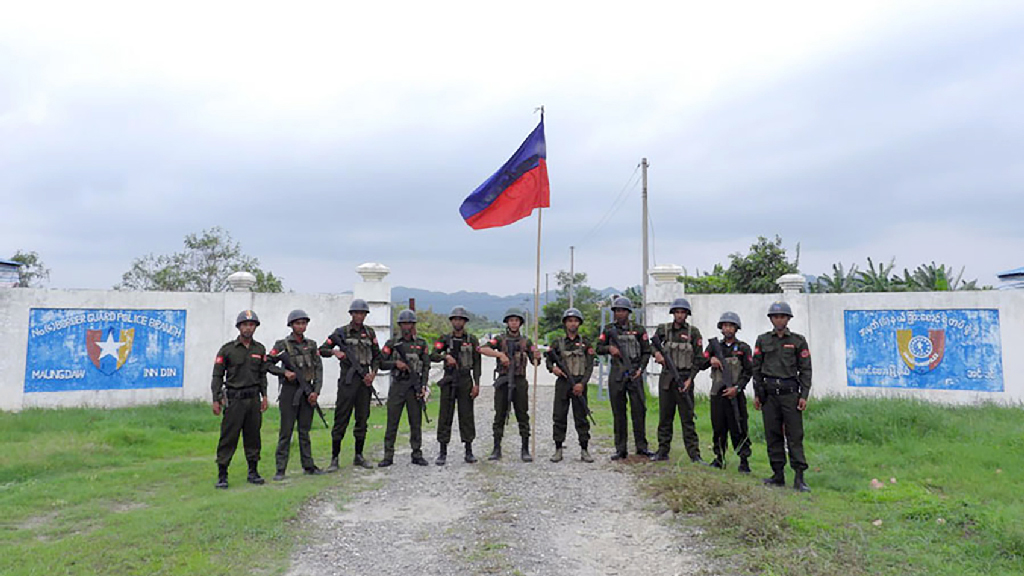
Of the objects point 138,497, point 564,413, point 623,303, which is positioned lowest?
point 138,497

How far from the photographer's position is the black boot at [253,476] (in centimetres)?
652

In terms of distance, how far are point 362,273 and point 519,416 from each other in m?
5.81

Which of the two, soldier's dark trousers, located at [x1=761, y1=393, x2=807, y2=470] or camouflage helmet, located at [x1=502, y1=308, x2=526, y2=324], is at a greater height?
camouflage helmet, located at [x1=502, y1=308, x2=526, y2=324]

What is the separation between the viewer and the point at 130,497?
6.11m

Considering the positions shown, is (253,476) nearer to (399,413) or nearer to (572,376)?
(399,413)

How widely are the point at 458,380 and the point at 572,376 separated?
1351 mm

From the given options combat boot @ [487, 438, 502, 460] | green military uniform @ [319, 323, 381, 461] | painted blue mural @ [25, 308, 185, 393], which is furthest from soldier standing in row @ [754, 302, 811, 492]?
painted blue mural @ [25, 308, 185, 393]

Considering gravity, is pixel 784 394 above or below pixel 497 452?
above

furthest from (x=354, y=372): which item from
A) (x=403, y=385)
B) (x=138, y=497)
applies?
(x=138, y=497)

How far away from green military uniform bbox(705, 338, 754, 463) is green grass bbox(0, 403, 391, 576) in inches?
161

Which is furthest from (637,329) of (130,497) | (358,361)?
(130,497)

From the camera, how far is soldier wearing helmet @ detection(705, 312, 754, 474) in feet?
22.2

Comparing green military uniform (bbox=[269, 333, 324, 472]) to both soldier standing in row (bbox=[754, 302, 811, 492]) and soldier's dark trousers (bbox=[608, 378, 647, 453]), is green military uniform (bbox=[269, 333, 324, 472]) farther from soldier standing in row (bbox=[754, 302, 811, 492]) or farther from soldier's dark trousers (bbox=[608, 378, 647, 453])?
soldier standing in row (bbox=[754, 302, 811, 492])

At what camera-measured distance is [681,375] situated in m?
7.20
